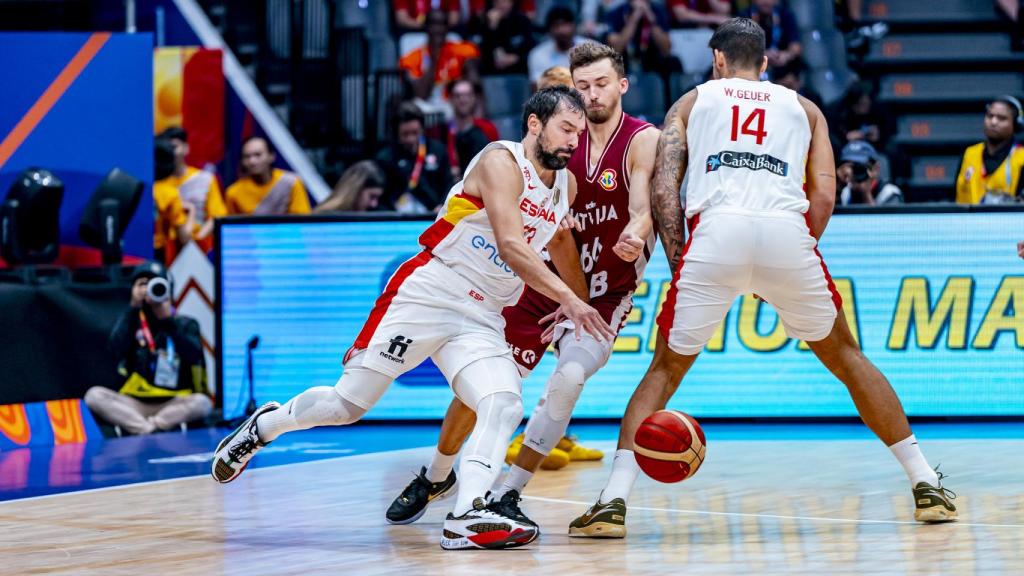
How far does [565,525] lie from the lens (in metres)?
6.65

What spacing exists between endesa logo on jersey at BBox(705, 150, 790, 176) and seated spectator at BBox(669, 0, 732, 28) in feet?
30.5

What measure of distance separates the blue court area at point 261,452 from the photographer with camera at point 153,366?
0.22m

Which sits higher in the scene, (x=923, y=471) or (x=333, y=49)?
(x=333, y=49)

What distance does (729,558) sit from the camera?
5.73m

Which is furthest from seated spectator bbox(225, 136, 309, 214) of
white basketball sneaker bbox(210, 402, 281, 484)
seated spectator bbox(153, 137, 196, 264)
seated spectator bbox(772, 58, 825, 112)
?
→ white basketball sneaker bbox(210, 402, 281, 484)

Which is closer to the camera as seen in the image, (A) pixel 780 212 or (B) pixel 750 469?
(A) pixel 780 212

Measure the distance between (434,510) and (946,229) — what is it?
16.3 feet

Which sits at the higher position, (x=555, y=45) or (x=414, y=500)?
(x=555, y=45)

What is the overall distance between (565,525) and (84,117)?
6.81 metres

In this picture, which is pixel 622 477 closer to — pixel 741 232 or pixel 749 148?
pixel 741 232

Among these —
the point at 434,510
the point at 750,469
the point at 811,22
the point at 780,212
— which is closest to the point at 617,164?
the point at 780,212

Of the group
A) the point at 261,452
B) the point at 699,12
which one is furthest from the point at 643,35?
the point at 261,452

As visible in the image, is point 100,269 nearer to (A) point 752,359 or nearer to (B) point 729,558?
(A) point 752,359

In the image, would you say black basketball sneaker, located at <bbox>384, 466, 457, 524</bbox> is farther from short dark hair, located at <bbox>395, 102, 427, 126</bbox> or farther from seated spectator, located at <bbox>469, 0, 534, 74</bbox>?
seated spectator, located at <bbox>469, 0, 534, 74</bbox>
